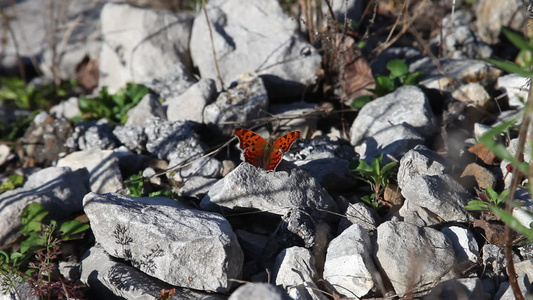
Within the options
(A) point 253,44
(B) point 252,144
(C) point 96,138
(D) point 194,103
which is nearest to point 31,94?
(C) point 96,138

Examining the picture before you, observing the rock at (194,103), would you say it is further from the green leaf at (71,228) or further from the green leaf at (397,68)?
the green leaf at (397,68)

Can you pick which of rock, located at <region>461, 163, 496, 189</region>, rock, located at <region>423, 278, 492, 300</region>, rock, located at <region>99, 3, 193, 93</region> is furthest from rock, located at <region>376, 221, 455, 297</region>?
rock, located at <region>99, 3, 193, 93</region>

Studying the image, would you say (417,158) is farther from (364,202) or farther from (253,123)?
(253,123)

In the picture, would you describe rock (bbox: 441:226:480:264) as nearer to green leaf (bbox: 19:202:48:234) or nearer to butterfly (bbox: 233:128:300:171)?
butterfly (bbox: 233:128:300:171)

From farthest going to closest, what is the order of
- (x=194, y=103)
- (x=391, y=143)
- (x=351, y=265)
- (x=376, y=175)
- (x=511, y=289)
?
(x=194, y=103), (x=391, y=143), (x=376, y=175), (x=351, y=265), (x=511, y=289)

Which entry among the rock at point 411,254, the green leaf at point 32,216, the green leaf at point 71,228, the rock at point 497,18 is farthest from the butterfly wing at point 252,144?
the rock at point 497,18

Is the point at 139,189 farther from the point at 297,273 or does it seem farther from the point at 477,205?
the point at 477,205
